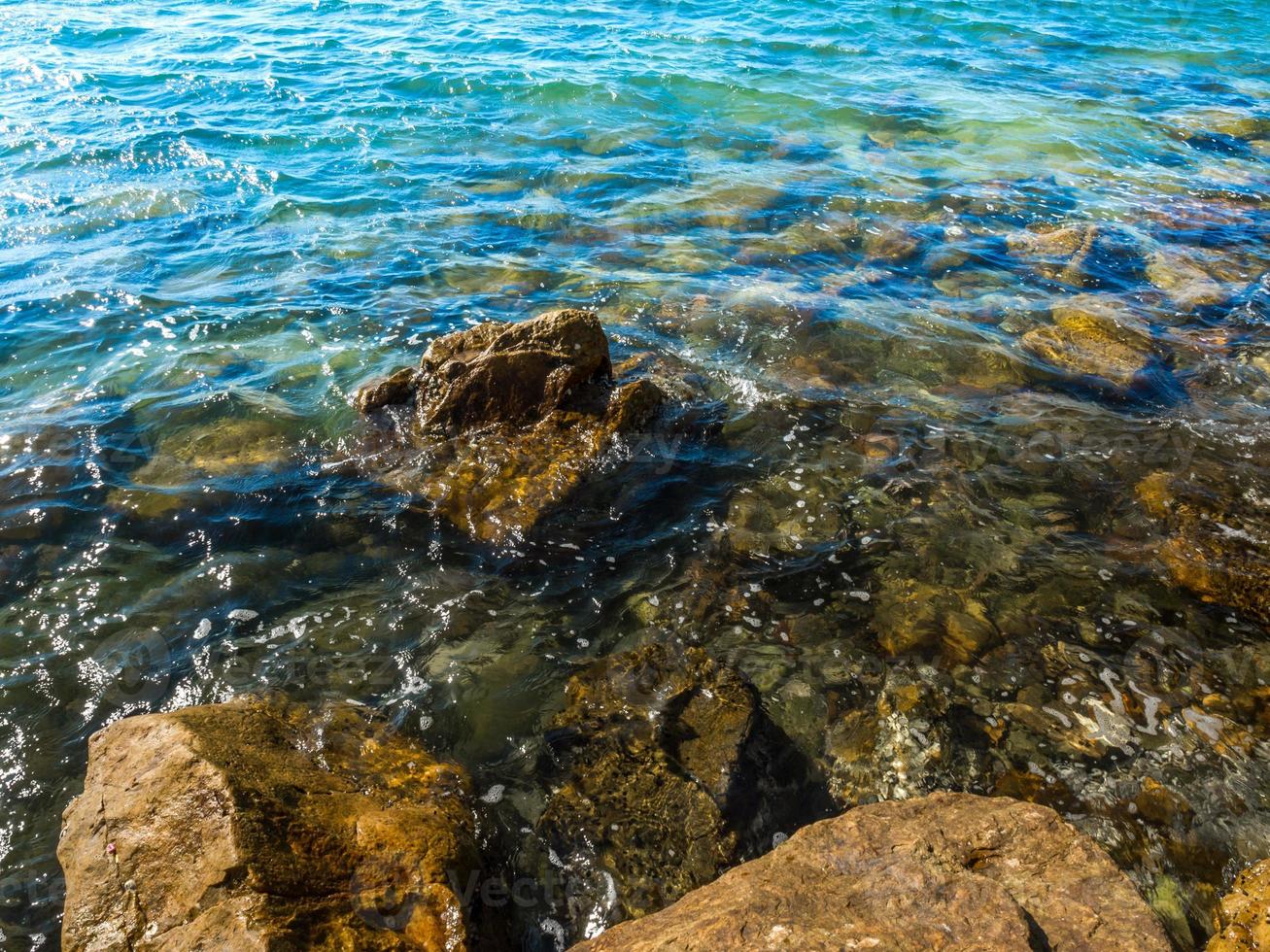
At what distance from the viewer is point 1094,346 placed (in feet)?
25.0

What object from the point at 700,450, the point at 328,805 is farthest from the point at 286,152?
the point at 328,805

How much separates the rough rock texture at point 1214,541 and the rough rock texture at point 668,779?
126 inches

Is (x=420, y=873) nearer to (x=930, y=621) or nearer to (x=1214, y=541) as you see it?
(x=930, y=621)

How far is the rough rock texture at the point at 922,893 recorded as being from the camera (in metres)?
2.58

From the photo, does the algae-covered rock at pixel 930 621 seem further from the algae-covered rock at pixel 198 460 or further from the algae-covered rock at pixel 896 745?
the algae-covered rock at pixel 198 460

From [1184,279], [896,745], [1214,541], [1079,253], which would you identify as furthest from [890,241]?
[896,745]

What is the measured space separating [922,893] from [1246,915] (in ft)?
5.32

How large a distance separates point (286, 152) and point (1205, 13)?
25.4 meters

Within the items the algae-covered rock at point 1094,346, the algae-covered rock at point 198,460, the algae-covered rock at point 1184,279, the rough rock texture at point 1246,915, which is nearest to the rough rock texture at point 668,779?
the rough rock texture at point 1246,915

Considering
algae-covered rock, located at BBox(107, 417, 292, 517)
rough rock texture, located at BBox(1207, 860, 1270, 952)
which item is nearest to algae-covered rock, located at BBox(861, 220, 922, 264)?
algae-covered rock, located at BBox(107, 417, 292, 517)

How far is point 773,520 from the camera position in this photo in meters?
5.78

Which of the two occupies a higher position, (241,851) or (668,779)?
(241,851)

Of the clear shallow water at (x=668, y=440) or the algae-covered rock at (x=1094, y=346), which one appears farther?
the algae-covered rock at (x=1094, y=346)

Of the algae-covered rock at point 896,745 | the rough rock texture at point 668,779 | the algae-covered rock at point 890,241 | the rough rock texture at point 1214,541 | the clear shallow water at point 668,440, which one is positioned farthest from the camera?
the algae-covered rock at point 890,241
